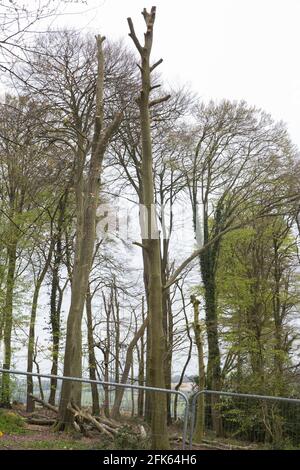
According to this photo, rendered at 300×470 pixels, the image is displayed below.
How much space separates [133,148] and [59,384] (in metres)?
10.6

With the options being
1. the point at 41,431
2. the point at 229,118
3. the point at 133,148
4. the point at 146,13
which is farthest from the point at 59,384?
the point at 229,118

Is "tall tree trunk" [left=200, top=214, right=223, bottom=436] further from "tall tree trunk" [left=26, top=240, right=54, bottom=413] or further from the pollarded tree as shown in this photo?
"tall tree trunk" [left=26, top=240, right=54, bottom=413]

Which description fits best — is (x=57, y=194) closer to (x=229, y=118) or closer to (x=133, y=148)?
(x=133, y=148)

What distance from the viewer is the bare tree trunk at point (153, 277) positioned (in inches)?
287

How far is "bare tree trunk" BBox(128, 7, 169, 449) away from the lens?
729 centimetres

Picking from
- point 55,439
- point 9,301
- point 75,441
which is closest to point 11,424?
point 55,439

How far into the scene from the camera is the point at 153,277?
782 centimetres

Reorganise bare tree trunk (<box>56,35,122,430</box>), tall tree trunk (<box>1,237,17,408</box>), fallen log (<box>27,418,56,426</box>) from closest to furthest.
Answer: fallen log (<box>27,418,56,426</box>)
bare tree trunk (<box>56,35,122,430</box>)
tall tree trunk (<box>1,237,17,408</box>)

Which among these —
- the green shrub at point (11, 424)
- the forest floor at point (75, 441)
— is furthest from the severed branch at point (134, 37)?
the green shrub at point (11, 424)

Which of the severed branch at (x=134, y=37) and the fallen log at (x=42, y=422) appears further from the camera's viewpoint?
the fallen log at (x=42, y=422)

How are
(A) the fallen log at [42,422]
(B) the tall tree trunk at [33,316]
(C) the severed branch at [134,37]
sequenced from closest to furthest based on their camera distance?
1. (C) the severed branch at [134,37]
2. (A) the fallen log at [42,422]
3. (B) the tall tree trunk at [33,316]

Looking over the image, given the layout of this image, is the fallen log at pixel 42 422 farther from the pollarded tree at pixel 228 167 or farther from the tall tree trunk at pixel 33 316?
the pollarded tree at pixel 228 167

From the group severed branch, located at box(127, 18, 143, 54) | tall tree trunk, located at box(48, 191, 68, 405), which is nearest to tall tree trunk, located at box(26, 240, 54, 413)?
tall tree trunk, located at box(48, 191, 68, 405)

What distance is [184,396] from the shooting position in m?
6.50
